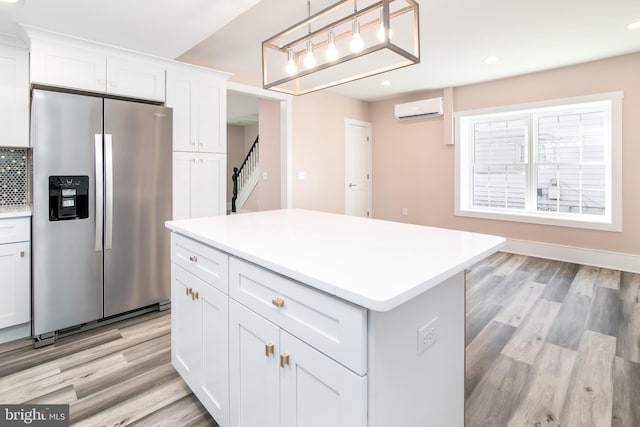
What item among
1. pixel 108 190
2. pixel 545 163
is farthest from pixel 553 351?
pixel 108 190

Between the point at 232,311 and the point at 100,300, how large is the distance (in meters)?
1.83

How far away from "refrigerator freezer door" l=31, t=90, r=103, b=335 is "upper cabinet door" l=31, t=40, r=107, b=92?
0.21 m

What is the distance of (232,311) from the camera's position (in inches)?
54.1

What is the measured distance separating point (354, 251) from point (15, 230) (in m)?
2.55

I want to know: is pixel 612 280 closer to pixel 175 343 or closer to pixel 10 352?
pixel 175 343

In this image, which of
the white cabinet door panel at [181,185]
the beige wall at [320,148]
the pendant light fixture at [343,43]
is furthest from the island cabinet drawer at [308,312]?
the beige wall at [320,148]

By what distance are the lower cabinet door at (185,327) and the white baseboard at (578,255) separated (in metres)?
3.94

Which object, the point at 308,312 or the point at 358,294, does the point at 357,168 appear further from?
the point at 358,294

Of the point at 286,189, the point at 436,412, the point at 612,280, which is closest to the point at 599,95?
the point at 612,280

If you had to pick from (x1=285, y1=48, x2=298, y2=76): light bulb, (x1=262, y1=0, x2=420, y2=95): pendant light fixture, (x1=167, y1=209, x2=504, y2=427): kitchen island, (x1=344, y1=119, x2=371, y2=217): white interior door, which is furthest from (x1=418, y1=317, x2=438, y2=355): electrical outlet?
(x1=344, y1=119, x2=371, y2=217): white interior door

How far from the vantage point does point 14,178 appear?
279 centimetres

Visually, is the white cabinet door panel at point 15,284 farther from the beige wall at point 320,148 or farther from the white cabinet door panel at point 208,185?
the beige wall at point 320,148

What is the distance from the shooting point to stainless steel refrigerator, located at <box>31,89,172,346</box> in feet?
7.63

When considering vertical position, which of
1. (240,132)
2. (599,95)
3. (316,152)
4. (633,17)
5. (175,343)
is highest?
(240,132)
